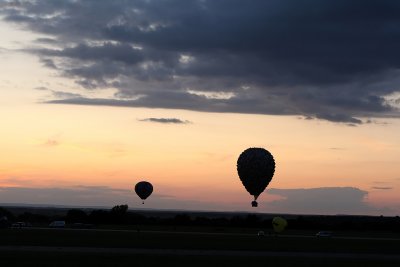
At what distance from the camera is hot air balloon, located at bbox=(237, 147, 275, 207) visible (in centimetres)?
8075

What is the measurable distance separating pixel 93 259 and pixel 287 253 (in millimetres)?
16400

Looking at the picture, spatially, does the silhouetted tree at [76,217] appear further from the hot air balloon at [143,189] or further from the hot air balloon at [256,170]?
the hot air balloon at [256,170]

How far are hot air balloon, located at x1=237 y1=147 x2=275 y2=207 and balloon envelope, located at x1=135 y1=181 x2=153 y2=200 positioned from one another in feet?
106

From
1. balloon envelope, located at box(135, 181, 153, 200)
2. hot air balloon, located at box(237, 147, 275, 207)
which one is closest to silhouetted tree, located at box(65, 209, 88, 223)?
balloon envelope, located at box(135, 181, 153, 200)

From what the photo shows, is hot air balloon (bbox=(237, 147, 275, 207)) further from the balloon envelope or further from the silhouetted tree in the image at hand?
the silhouetted tree

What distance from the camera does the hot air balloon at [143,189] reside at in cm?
11288

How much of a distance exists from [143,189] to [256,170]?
35518mm

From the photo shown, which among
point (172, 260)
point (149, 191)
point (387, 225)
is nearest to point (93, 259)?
point (172, 260)

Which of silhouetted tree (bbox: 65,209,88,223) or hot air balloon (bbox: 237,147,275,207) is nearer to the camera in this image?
hot air balloon (bbox: 237,147,275,207)

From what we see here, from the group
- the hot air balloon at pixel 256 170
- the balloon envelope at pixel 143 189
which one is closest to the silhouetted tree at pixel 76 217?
the balloon envelope at pixel 143 189

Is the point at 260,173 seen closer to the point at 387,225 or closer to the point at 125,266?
the point at 125,266

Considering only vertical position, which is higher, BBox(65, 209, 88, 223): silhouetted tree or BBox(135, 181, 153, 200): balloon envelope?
BBox(135, 181, 153, 200): balloon envelope

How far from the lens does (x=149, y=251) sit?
172 feet

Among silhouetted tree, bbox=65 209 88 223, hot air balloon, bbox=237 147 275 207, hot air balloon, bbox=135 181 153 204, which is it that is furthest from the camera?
silhouetted tree, bbox=65 209 88 223
